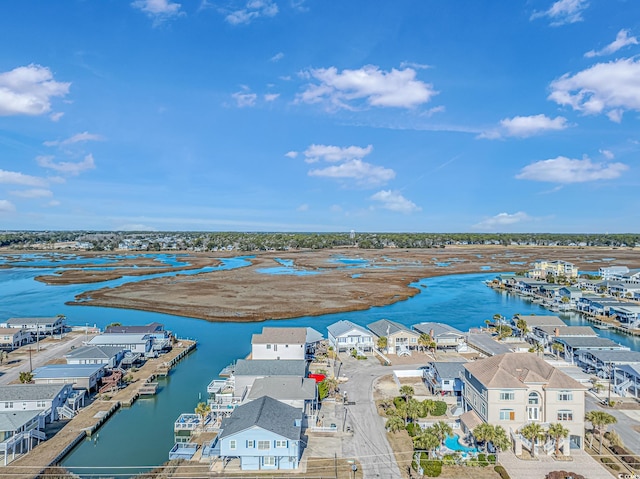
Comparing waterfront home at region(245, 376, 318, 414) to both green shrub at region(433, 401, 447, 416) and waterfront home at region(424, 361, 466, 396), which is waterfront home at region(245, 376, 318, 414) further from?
waterfront home at region(424, 361, 466, 396)

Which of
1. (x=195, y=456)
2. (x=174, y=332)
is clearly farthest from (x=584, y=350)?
(x=174, y=332)

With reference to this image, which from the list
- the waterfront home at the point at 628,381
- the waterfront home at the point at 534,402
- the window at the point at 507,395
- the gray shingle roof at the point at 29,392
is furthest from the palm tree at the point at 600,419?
the gray shingle roof at the point at 29,392

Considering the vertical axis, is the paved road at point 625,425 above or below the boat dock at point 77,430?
above

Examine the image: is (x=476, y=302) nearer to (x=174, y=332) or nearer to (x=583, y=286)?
(x=583, y=286)

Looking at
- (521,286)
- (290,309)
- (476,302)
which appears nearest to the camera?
(290,309)

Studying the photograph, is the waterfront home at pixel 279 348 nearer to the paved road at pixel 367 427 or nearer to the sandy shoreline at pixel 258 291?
the paved road at pixel 367 427

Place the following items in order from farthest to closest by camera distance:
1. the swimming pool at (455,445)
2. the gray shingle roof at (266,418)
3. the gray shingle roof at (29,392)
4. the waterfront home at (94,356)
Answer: the waterfront home at (94,356) → the gray shingle roof at (29,392) → the swimming pool at (455,445) → the gray shingle roof at (266,418)
